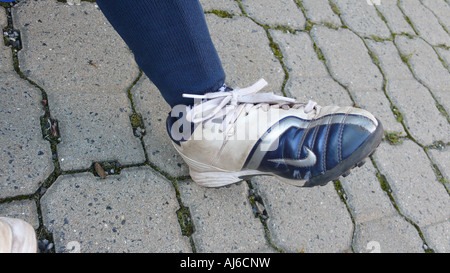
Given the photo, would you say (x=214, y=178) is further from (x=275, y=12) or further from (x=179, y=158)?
(x=275, y=12)

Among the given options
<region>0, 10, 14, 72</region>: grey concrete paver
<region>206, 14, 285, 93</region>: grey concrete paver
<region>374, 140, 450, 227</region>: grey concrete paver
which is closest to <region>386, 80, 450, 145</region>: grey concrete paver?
<region>374, 140, 450, 227</region>: grey concrete paver

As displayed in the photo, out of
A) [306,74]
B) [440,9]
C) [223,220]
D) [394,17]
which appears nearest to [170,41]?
[223,220]

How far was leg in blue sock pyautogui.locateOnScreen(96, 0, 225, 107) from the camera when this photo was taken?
0.90 meters

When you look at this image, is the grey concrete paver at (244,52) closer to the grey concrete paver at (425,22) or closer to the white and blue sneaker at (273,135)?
the white and blue sneaker at (273,135)

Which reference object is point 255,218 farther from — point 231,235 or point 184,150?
point 184,150

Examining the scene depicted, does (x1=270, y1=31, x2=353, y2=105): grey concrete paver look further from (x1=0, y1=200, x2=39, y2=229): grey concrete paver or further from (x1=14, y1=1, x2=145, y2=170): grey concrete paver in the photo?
(x1=0, y1=200, x2=39, y2=229): grey concrete paver

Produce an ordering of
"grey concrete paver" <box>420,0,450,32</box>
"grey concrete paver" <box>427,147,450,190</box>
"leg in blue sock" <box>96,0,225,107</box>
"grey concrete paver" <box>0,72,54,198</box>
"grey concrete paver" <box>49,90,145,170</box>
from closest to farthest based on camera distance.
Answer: "leg in blue sock" <box>96,0,225,107</box>, "grey concrete paver" <box>0,72,54,198</box>, "grey concrete paver" <box>49,90,145,170</box>, "grey concrete paver" <box>427,147,450,190</box>, "grey concrete paver" <box>420,0,450,32</box>

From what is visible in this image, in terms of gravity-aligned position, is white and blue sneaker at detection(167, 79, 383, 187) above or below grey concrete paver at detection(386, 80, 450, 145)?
above

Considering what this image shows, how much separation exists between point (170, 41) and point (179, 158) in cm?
51

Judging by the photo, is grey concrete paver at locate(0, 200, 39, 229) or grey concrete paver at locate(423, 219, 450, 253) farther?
grey concrete paver at locate(423, 219, 450, 253)

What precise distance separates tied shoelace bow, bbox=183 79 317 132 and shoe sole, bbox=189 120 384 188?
19 cm

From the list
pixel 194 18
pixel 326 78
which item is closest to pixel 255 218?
pixel 194 18

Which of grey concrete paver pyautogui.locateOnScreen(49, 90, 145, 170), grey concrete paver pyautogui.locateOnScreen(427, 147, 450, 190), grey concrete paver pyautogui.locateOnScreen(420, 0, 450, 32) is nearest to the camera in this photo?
grey concrete paver pyautogui.locateOnScreen(49, 90, 145, 170)

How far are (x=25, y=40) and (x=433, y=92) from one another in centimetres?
196
